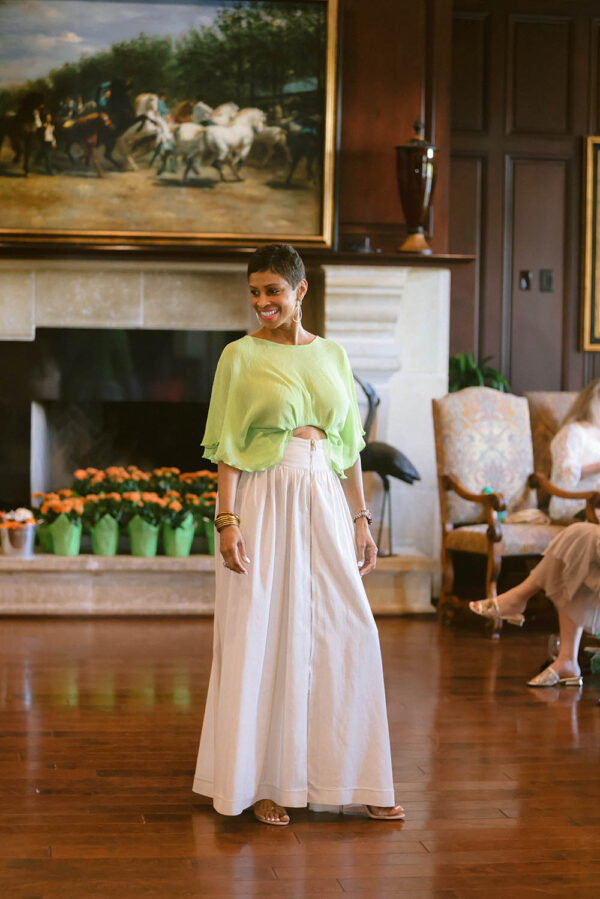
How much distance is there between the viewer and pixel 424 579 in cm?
602

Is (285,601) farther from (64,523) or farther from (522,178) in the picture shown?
(522,178)

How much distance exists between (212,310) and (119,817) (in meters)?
3.96

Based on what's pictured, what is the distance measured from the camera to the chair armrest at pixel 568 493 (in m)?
5.34

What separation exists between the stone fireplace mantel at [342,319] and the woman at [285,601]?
340 cm

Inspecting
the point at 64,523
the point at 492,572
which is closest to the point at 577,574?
the point at 492,572

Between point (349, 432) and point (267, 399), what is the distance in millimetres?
289

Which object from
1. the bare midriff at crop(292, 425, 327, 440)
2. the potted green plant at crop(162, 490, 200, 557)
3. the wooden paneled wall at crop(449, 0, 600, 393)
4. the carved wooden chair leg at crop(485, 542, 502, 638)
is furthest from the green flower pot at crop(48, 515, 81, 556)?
the bare midriff at crop(292, 425, 327, 440)

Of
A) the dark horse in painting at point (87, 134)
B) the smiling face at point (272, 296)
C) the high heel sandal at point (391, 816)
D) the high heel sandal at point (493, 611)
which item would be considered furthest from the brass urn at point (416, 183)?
the high heel sandal at point (391, 816)

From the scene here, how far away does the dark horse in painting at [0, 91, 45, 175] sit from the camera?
6164 millimetres

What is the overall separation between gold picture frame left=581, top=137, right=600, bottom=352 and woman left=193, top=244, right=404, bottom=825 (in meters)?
4.52

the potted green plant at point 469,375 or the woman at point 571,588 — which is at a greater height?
the potted green plant at point 469,375

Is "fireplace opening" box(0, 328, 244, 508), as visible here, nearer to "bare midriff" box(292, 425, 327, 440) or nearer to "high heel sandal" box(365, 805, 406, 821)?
"bare midriff" box(292, 425, 327, 440)

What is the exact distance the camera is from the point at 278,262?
9.16 ft

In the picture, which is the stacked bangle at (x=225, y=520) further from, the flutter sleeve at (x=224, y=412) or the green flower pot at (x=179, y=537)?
the green flower pot at (x=179, y=537)
